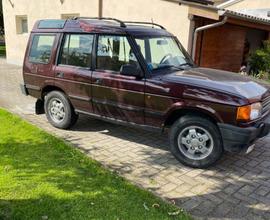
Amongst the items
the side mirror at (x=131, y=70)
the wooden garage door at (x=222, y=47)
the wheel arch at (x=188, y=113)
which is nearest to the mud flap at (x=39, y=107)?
the side mirror at (x=131, y=70)

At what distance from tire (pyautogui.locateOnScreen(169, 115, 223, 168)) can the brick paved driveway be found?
0.16 meters

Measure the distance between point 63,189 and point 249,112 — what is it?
8.70ft

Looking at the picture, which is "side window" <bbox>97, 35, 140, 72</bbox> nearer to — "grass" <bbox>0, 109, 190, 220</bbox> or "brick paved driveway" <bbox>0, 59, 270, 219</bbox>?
"brick paved driveway" <bbox>0, 59, 270, 219</bbox>

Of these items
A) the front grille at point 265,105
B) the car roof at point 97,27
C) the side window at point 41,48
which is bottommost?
the front grille at point 265,105

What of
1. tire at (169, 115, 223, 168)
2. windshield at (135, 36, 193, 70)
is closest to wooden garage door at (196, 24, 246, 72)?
windshield at (135, 36, 193, 70)

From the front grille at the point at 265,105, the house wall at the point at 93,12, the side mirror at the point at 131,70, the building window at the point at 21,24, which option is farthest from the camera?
the building window at the point at 21,24

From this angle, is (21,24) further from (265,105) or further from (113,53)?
(265,105)

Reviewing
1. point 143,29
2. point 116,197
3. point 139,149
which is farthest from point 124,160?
point 143,29

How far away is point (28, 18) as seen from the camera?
14773 millimetres

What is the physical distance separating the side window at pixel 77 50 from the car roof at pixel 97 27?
0.12m

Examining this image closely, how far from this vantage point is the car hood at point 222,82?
172 inches

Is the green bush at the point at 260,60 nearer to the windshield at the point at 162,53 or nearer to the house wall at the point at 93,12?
the house wall at the point at 93,12

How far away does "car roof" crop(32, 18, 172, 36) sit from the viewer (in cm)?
529

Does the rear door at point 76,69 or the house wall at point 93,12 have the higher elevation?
the house wall at point 93,12
